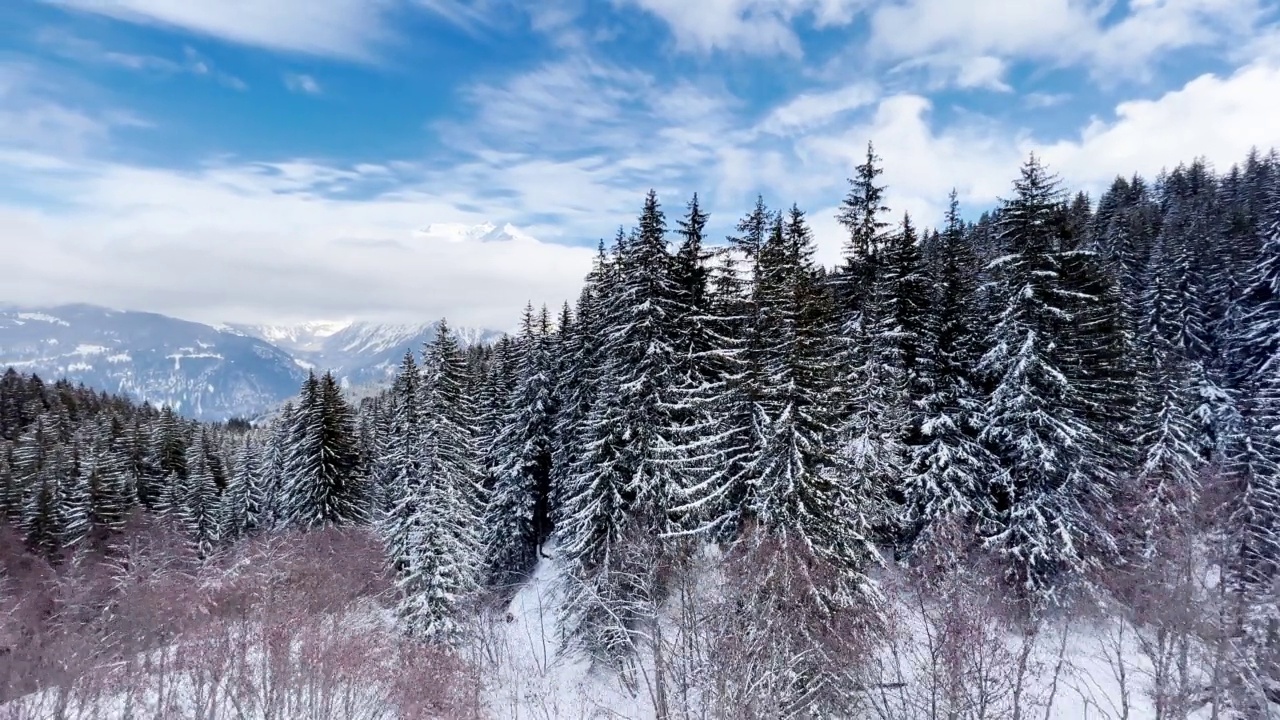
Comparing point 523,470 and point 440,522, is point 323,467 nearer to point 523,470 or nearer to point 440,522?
point 440,522

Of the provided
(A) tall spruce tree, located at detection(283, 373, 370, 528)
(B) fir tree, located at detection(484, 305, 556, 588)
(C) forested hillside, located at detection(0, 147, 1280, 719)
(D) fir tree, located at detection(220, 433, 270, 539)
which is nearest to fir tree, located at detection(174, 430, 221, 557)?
(D) fir tree, located at detection(220, 433, 270, 539)

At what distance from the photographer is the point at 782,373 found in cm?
2258

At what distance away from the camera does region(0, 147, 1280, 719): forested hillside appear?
21.2 m

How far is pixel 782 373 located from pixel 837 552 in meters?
6.83

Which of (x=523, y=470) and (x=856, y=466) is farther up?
(x=856, y=466)

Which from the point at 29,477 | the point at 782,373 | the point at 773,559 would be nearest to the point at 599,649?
the point at 773,559

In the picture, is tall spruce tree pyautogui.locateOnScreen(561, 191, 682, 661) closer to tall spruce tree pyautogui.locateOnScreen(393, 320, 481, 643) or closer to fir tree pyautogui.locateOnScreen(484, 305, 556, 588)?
tall spruce tree pyautogui.locateOnScreen(393, 320, 481, 643)

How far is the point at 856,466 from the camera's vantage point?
2383cm

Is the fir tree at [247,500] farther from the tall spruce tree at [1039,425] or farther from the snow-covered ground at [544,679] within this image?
the tall spruce tree at [1039,425]

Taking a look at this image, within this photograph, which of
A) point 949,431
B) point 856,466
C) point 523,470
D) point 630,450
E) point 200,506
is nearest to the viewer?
point 856,466

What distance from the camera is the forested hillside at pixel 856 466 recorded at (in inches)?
834

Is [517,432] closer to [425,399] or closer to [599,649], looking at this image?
[425,399]

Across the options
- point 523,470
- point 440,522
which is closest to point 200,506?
point 523,470

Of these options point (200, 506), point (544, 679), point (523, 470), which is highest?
point (523, 470)
